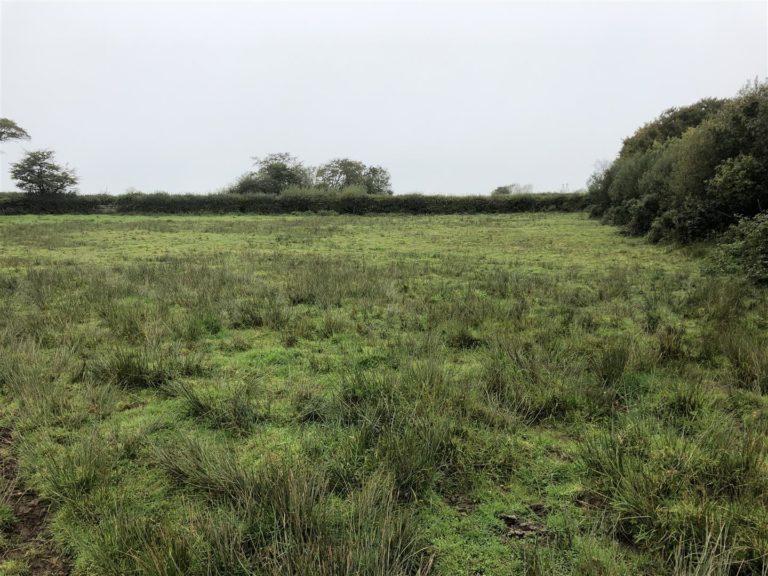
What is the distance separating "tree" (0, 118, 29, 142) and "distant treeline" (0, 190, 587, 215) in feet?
23.0

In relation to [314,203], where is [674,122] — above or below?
above

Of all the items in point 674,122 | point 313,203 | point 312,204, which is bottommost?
point 312,204

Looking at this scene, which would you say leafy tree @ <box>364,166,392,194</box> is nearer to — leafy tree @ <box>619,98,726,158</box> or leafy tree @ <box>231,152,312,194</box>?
leafy tree @ <box>231,152,312,194</box>

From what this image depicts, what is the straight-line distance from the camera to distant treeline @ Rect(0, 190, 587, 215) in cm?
4612

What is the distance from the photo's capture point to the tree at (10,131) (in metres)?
43.5

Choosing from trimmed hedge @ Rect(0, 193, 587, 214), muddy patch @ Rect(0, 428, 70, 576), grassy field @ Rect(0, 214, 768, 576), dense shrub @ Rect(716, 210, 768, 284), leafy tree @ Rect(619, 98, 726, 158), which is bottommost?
muddy patch @ Rect(0, 428, 70, 576)

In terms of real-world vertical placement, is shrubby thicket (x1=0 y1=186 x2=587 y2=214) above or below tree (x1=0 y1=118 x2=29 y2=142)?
below

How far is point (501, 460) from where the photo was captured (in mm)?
3373

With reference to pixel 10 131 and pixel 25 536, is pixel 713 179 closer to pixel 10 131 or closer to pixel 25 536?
pixel 25 536

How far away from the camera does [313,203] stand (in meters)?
48.8

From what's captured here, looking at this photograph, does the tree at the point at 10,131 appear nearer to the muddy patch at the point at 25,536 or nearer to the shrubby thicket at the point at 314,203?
the shrubby thicket at the point at 314,203

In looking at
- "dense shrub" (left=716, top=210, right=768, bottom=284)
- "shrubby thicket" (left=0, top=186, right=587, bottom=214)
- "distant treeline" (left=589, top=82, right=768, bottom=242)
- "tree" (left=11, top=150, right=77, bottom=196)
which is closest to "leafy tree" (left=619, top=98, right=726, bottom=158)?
"shrubby thicket" (left=0, top=186, right=587, bottom=214)

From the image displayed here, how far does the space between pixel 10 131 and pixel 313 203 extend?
31352mm

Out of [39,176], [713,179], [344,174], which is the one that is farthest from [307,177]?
[713,179]
